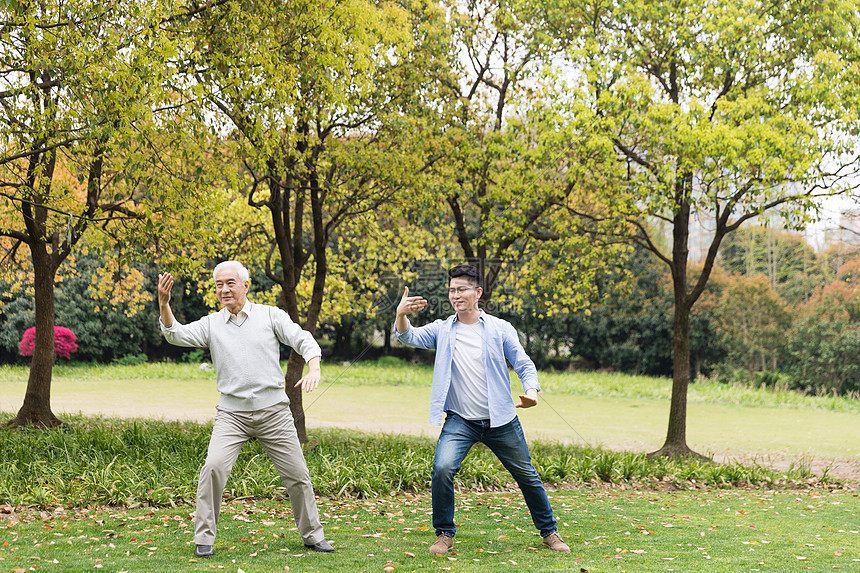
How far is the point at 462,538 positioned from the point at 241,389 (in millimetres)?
1935

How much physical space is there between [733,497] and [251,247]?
8366 millimetres

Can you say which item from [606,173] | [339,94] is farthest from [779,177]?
[339,94]

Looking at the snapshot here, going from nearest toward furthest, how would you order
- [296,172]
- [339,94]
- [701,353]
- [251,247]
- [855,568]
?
[855,568], [339,94], [296,172], [251,247], [701,353]

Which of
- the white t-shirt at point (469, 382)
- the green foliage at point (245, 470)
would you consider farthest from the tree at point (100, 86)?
the white t-shirt at point (469, 382)

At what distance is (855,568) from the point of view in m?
4.76

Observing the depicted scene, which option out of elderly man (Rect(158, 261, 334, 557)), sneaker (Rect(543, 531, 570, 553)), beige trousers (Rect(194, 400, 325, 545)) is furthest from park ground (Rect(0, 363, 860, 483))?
elderly man (Rect(158, 261, 334, 557))

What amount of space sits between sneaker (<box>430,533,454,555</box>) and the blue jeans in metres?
0.04

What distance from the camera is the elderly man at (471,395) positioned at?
4754mm

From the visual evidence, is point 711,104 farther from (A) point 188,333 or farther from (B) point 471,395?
(A) point 188,333

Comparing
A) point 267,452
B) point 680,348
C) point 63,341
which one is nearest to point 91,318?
point 63,341

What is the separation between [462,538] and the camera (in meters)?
5.40

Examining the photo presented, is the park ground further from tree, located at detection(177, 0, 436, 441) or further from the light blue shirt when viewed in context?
the light blue shirt

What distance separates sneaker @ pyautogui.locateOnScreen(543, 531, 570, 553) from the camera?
488 centimetres

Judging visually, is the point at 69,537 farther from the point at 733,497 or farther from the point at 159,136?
the point at 733,497
